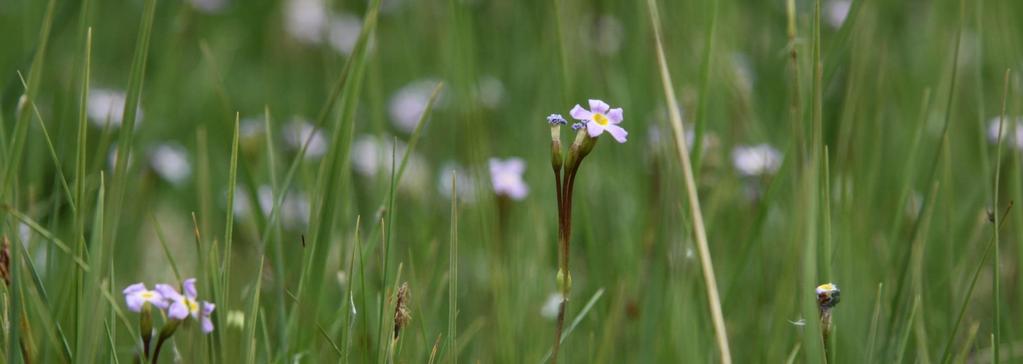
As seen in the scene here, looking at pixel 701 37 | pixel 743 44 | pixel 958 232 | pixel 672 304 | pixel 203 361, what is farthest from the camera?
pixel 743 44

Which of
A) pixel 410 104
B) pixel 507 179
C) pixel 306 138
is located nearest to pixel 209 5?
pixel 410 104

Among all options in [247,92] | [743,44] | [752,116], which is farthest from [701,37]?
[247,92]

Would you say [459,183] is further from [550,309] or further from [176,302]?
[176,302]

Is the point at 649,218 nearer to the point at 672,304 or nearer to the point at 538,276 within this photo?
the point at 538,276

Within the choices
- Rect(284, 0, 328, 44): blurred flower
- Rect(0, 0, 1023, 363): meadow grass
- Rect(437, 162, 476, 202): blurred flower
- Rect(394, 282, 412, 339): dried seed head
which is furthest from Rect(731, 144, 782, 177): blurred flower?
Rect(284, 0, 328, 44): blurred flower

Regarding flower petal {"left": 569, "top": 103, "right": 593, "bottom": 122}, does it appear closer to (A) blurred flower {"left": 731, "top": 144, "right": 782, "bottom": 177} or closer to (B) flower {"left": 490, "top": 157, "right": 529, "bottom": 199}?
(B) flower {"left": 490, "top": 157, "right": 529, "bottom": 199}

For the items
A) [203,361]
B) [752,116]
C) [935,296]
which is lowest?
[935,296]

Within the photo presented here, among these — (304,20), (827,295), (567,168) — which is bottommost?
(827,295)
